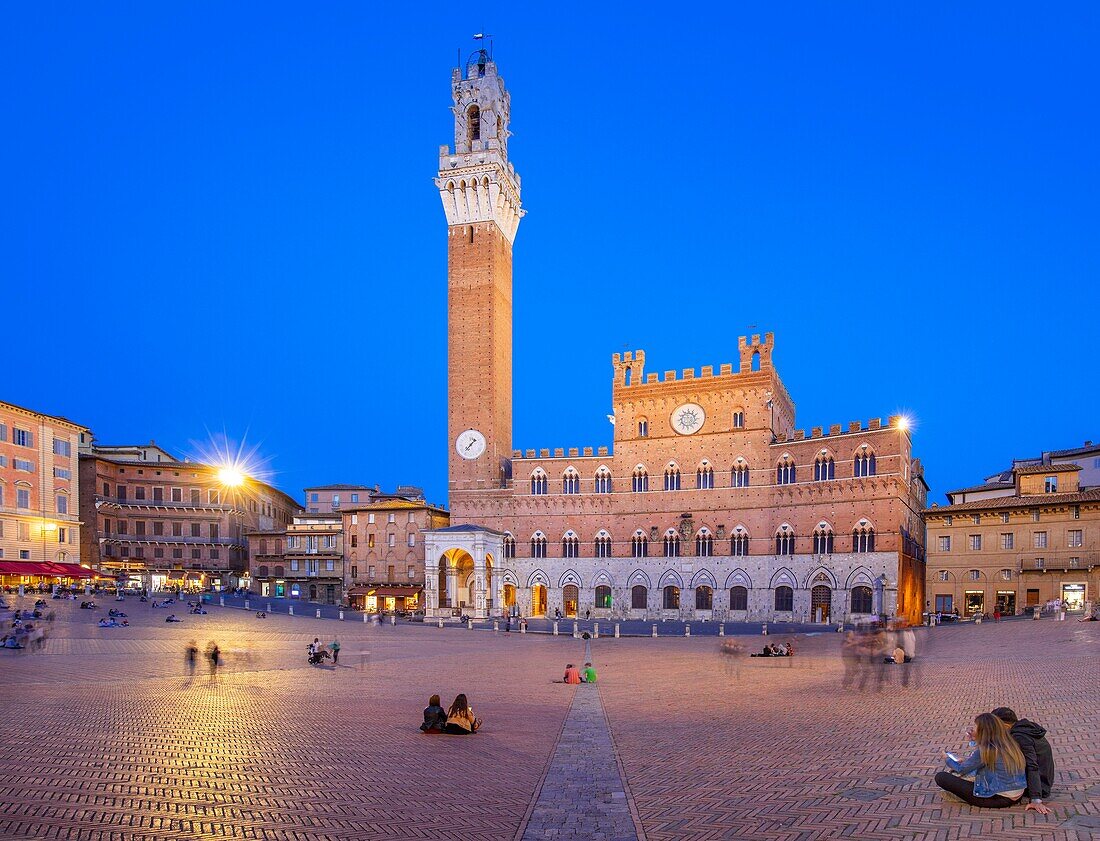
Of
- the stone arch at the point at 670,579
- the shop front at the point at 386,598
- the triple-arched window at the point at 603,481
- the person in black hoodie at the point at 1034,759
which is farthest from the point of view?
the shop front at the point at 386,598

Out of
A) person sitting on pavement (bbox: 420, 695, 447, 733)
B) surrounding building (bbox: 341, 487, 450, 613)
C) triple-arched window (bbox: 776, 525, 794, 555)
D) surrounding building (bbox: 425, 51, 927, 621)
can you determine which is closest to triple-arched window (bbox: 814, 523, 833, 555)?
surrounding building (bbox: 425, 51, 927, 621)

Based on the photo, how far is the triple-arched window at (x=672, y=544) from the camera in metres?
56.5

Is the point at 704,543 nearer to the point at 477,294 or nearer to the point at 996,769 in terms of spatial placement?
the point at 477,294

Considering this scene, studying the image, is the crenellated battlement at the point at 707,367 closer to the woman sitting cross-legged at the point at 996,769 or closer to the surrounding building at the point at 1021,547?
the surrounding building at the point at 1021,547

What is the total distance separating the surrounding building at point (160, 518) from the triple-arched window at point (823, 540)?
48.0 metres

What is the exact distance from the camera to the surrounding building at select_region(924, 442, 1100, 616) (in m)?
48.1

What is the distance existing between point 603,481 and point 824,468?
51.1ft

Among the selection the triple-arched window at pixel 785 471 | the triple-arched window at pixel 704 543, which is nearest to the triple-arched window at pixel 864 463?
the triple-arched window at pixel 785 471

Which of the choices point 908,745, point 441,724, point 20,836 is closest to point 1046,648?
point 908,745

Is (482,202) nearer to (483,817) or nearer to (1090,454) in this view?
(1090,454)

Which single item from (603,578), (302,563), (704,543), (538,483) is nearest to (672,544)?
(704,543)

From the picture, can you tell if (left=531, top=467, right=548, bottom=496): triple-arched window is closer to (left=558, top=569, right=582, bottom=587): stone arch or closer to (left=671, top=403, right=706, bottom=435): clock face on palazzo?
(left=558, top=569, right=582, bottom=587): stone arch

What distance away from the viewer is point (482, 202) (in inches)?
2522

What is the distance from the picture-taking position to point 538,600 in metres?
60.4
